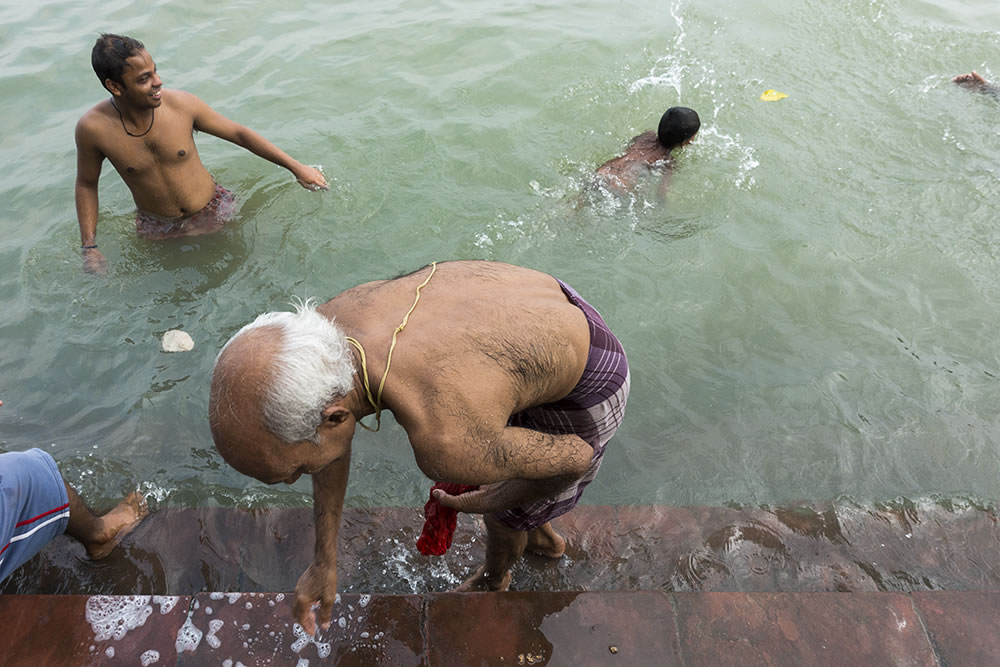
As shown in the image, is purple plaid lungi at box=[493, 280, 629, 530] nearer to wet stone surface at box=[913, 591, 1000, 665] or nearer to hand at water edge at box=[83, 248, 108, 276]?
wet stone surface at box=[913, 591, 1000, 665]

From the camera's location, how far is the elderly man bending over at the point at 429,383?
170cm

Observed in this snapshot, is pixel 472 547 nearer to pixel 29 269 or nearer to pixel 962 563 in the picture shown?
pixel 962 563

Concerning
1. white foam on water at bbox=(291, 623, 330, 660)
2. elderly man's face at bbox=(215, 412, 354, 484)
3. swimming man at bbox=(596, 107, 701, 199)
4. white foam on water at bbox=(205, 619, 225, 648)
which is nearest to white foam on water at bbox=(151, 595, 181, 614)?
white foam on water at bbox=(205, 619, 225, 648)

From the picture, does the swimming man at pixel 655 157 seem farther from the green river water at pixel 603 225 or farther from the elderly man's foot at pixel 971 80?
the elderly man's foot at pixel 971 80

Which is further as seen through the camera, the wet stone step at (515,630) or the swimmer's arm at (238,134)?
the swimmer's arm at (238,134)

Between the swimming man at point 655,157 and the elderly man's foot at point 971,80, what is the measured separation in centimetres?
306

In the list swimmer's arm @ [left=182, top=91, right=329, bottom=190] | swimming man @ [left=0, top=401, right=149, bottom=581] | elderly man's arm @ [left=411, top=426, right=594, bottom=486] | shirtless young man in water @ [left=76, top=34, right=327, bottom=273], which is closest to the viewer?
elderly man's arm @ [left=411, top=426, right=594, bottom=486]

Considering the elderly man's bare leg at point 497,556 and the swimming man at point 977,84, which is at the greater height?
the swimming man at point 977,84

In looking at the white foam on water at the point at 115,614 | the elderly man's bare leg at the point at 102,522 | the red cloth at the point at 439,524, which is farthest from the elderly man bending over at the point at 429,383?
the elderly man's bare leg at the point at 102,522

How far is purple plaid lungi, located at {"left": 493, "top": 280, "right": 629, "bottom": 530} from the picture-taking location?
7.50 feet

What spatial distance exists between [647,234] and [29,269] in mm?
4545

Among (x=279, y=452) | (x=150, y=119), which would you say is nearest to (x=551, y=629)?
(x=279, y=452)

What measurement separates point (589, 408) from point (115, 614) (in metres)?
2.04

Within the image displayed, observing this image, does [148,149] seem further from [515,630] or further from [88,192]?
[515,630]
